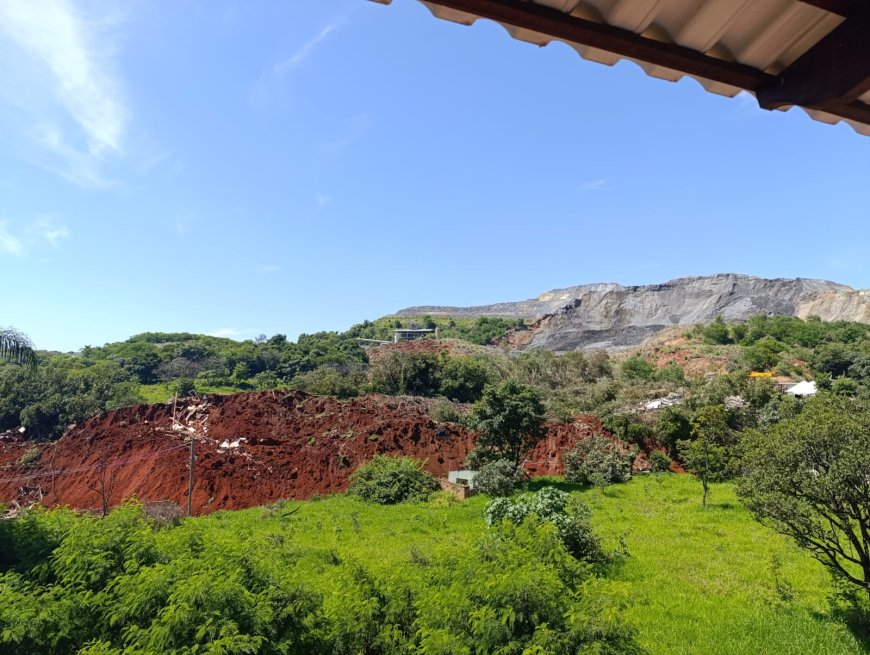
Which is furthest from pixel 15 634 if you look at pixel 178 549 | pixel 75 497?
pixel 75 497

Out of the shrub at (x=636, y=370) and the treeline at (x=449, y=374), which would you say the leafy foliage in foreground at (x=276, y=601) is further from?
the shrub at (x=636, y=370)

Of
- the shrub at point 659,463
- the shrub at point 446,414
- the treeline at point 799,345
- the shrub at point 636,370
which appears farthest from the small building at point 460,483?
the treeline at point 799,345

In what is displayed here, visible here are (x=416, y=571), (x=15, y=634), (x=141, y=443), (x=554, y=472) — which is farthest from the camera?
(x=141, y=443)

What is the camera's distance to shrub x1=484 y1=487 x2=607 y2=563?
33.4 feet

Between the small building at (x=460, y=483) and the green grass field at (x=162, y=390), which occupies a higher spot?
the green grass field at (x=162, y=390)

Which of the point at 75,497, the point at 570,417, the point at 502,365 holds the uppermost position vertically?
the point at 502,365

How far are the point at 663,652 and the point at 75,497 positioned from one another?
2412cm

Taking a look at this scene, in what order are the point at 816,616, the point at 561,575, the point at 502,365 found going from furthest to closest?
the point at 502,365
the point at 816,616
the point at 561,575

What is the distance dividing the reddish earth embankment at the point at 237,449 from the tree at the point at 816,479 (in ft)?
47.4

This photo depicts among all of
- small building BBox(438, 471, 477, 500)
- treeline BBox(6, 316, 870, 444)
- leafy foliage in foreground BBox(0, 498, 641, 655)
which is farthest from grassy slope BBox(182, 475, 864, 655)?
treeline BBox(6, 316, 870, 444)

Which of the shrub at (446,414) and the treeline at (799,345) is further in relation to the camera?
the treeline at (799,345)

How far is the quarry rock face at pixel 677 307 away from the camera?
69.8 m

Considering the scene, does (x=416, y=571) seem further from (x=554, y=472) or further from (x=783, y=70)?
(x=554, y=472)

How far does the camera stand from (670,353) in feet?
160
